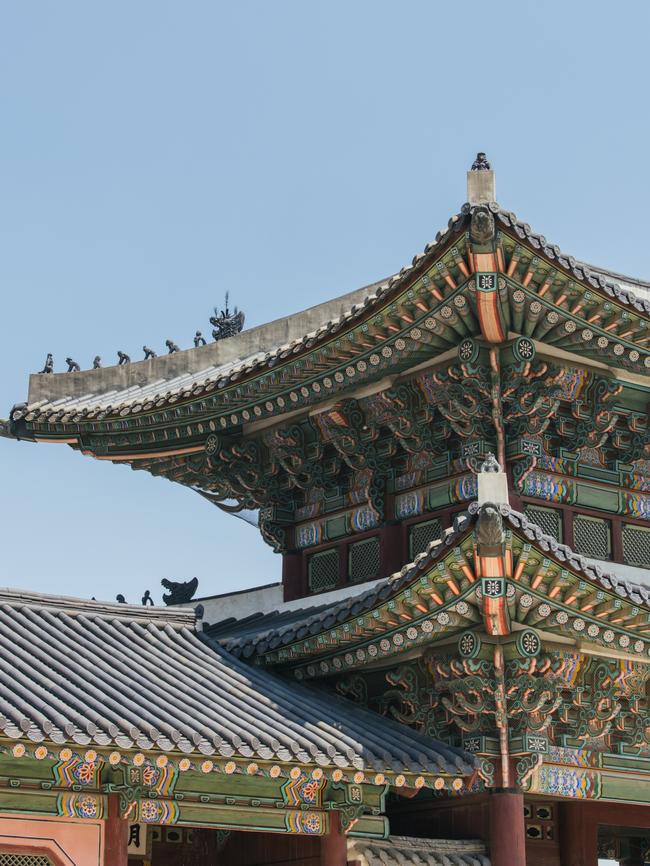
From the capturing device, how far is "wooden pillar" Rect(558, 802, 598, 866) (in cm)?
1698

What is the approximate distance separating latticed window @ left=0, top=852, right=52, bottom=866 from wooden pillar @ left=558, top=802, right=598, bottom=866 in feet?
20.5

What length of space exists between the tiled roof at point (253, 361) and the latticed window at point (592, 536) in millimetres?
2753

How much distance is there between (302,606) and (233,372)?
3.11m

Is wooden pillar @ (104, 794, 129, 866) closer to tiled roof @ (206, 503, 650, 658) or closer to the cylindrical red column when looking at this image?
tiled roof @ (206, 503, 650, 658)

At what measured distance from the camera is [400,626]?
15.1 metres

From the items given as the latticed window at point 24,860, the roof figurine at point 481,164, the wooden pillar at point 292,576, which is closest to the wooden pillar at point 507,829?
the latticed window at point 24,860

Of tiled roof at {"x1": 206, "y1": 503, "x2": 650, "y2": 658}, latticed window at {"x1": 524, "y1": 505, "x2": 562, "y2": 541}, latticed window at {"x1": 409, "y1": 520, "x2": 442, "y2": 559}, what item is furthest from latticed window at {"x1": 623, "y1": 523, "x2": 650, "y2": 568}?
latticed window at {"x1": 409, "y1": 520, "x2": 442, "y2": 559}

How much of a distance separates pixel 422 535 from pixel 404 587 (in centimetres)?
308

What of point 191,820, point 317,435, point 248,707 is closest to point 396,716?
point 248,707

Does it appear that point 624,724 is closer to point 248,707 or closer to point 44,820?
point 248,707

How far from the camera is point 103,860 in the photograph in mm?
13812

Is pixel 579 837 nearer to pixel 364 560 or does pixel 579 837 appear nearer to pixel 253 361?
pixel 364 560

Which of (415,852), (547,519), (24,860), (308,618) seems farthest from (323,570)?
(24,860)

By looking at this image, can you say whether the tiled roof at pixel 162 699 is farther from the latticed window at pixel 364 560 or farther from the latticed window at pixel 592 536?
the latticed window at pixel 592 536
